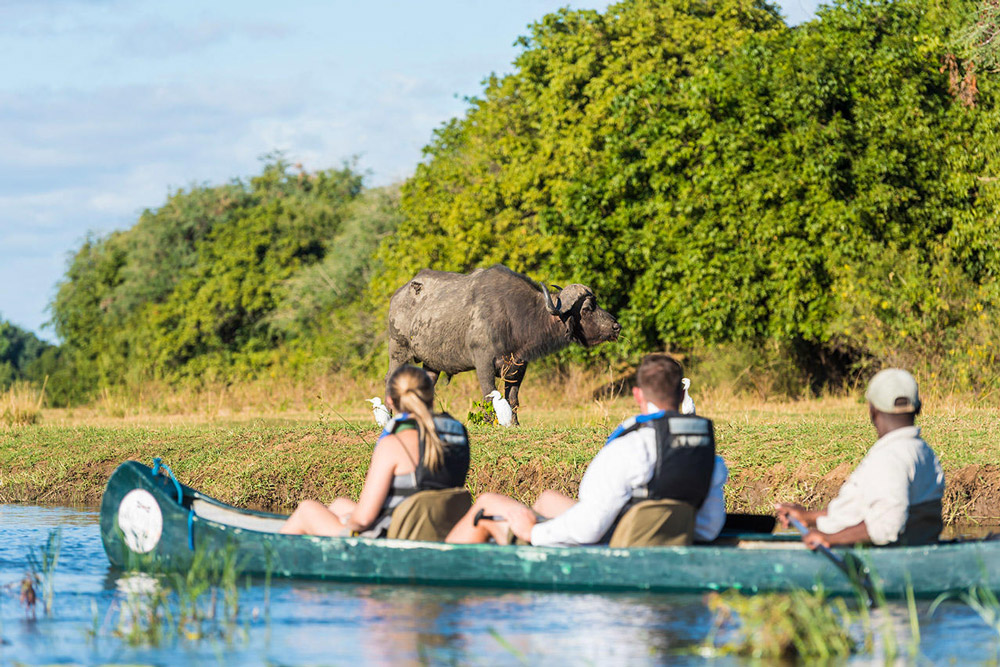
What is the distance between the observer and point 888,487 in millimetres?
7793

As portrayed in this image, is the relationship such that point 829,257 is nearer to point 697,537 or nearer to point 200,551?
point 697,537

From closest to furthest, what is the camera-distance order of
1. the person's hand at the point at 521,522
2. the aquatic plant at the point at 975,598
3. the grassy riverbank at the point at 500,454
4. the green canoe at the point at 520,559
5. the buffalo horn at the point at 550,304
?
the aquatic plant at the point at 975,598 → the green canoe at the point at 520,559 → the person's hand at the point at 521,522 → the grassy riverbank at the point at 500,454 → the buffalo horn at the point at 550,304

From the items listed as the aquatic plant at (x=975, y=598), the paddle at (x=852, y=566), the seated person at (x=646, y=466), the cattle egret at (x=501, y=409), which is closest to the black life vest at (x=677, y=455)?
the seated person at (x=646, y=466)

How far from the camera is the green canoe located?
8062 millimetres

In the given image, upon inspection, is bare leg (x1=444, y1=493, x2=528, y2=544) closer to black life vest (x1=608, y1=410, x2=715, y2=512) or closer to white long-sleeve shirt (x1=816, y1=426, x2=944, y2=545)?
black life vest (x1=608, y1=410, x2=715, y2=512)

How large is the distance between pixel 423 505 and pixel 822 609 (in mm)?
2929

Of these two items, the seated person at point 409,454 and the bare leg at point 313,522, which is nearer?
the seated person at point 409,454

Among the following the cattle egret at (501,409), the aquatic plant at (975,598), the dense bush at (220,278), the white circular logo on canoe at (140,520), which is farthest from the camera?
the dense bush at (220,278)

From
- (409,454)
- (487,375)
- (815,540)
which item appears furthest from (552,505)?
(487,375)

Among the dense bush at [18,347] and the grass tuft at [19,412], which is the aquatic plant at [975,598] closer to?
the grass tuft at [19,412]

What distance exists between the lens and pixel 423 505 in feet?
28.6

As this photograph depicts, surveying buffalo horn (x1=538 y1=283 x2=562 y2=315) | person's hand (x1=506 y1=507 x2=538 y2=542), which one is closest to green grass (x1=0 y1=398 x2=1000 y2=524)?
buffalo horn (x1=538 y1=283 x2=562 y2=315)

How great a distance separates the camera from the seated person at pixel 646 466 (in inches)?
314

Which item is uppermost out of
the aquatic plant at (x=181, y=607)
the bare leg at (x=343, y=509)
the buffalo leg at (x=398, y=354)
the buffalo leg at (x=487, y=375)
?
the buffalo leg at (x=398, y=354)
